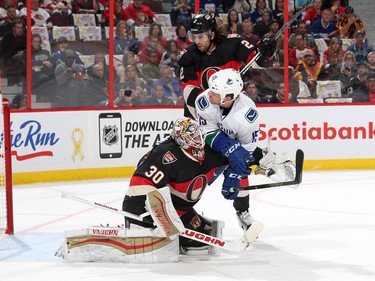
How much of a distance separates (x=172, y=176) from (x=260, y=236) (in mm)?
968

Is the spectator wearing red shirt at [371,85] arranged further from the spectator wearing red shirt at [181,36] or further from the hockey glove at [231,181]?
Answer: the hockey glove at [231,181]

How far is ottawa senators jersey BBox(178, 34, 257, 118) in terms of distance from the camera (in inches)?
200

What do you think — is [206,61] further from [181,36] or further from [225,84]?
[181,36]

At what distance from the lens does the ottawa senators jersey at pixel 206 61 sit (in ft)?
16.6

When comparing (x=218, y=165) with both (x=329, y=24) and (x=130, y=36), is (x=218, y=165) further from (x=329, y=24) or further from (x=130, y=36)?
(x=329, y=24)

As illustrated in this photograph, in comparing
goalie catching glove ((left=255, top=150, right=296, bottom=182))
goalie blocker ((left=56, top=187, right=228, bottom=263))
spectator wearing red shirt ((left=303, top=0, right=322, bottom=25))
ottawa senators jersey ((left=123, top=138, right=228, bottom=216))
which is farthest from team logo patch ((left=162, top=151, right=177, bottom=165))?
spectator wearing red shirt ((left=303, top=0, right=322, bottom=25))

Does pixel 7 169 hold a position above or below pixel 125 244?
above

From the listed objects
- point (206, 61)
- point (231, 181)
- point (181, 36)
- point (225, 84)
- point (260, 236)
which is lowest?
point (260, 236)

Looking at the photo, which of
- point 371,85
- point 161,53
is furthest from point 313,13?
point 161,53

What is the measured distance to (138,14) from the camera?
25.1ft

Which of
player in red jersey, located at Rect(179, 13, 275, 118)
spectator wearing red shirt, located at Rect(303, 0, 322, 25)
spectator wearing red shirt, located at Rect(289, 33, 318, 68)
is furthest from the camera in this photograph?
spectator wearing red shirt, located at Rect(303, 0, 322, 25)

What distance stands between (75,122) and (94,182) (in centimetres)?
53

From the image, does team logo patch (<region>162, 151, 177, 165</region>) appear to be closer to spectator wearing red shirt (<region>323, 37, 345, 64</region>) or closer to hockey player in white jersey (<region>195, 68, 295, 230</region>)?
hockey player in white jersey (<region>195, 68, 295, 230</region>)

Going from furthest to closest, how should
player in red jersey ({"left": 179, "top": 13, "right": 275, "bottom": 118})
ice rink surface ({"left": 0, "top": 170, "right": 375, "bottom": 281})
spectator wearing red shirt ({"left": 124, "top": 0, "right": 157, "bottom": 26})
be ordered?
spectator wearing red shirt ({"left": 124, "top": 0, "right": 157, "bottom": 26}) < player in red jersey ({"left": 179, "top": 13, "right": 275, "bottom": 118}) < ice rink surface ({"left": 0, "top": 170, "right": 375, "bottom": 281})
